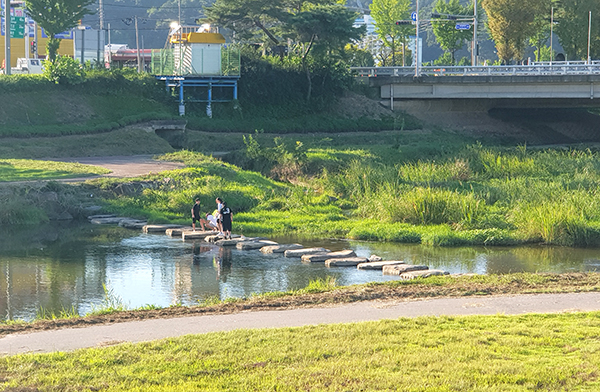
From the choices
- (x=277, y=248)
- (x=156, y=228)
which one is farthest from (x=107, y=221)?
(x=277, y=248)

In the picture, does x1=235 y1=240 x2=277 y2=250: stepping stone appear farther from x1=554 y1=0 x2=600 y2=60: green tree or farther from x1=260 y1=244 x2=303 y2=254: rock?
x1=554 y1=0 x2=600 y2=60: green tree

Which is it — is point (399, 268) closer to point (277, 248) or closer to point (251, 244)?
point (277, 248)

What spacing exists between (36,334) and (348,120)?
158 feet

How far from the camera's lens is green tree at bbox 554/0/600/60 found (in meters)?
77.3

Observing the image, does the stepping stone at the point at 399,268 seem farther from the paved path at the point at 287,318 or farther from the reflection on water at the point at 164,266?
the paved path at the point at 287,318

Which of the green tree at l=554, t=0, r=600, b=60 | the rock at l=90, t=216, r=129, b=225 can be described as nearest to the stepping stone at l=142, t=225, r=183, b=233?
the rock at l=90, t=216, r=129, b=225

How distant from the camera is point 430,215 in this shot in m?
29.9

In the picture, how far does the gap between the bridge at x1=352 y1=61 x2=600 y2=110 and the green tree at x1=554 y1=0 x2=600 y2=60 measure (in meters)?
17.4

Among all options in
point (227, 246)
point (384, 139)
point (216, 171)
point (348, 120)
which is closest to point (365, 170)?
point (216, 171)

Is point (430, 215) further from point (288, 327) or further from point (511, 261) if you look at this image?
point (288, 327)

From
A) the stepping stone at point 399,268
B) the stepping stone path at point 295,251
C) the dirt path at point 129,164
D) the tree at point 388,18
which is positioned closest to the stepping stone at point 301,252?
the stepping stone path at point 295,251

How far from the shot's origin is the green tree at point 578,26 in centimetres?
7731

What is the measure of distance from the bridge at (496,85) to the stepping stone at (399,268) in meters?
38.9

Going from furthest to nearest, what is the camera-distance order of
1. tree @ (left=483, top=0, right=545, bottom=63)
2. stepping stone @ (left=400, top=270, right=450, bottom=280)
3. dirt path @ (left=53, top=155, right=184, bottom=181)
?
tree @ (left=483, top=0, right=545, bottom=63)
dirt path @ (left=53, top=155, right=184, bottom=181)
stepping stone @ (left=400, top=270, right=450, bottom=280)
